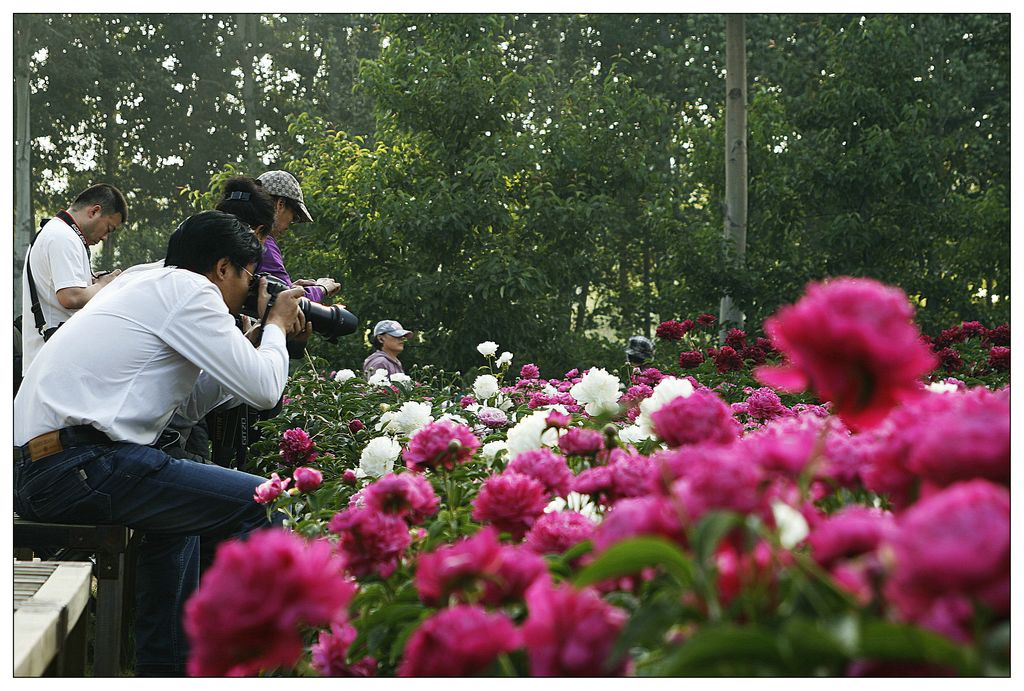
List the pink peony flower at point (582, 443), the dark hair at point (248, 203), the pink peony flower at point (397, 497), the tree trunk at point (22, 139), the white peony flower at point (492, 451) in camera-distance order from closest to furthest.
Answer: the pink peony flower at point (397, 497)
the pink peony flower at point (582, 443)
the white peony flower at point (492, 451)
the dark hair at point (248, 203)
the tree trunk at point (22, 139)

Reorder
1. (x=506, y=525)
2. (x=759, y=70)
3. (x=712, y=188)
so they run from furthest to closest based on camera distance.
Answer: (x=759, y=70), (x=712, y=188), (x=506, y=525)

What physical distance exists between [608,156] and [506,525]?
9.28m

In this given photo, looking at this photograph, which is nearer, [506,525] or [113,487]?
[506,525]

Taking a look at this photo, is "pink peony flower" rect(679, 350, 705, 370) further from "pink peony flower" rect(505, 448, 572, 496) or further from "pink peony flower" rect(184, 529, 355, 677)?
"pink peony flower" rect(184, 529, 355, 677)

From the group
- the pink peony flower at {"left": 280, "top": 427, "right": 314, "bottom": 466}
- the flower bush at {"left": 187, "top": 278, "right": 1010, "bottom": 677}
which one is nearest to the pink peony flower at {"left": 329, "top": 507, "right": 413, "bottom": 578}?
the flower bush at {"left": 187, "top": 278, "right": 1010, "bottom": 677}

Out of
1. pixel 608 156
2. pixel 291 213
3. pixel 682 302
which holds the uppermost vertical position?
pixel 608 156

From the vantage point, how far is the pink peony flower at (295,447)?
2.75 meters

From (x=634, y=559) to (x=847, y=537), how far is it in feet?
0.52

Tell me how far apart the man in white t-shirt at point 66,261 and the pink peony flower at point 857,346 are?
324 cm

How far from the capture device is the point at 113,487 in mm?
2211

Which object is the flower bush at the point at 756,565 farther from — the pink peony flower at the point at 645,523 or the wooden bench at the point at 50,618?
the wooden bench at the point at 50,618

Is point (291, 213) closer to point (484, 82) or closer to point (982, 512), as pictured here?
point (982, 512)

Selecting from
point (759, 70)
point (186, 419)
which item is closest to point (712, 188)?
point (759, 70)

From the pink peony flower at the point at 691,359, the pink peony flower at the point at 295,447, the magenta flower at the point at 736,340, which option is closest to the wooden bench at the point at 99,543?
the pink peony flower at the point at 295,447
